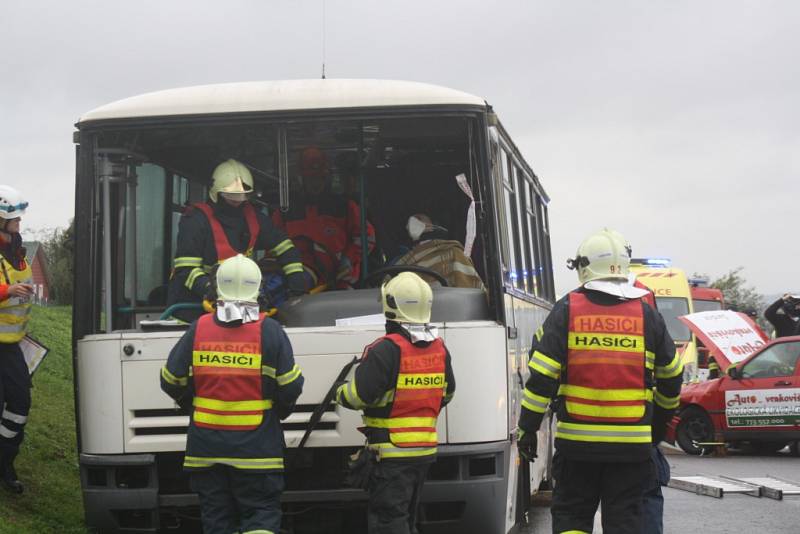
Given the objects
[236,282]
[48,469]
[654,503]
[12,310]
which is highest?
[236,282]

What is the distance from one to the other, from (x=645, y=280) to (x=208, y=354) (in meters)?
22.6

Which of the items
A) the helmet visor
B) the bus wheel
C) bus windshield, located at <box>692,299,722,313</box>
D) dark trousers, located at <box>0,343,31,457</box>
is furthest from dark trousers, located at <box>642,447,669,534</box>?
bus windshield, located at <box>692,299,722,313</box>

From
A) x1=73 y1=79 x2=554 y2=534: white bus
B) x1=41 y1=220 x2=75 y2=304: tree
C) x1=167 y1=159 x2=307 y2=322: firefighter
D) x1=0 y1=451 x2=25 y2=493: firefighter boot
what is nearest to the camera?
x1=73 y1=79 x2=554 y2=534: white bus

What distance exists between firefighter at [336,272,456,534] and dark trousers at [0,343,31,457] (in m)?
2.88

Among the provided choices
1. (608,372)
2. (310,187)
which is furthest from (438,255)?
(608,372)

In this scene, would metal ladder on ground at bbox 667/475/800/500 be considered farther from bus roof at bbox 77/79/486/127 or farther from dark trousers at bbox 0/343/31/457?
dark trousers at bbox 0/343/31/457

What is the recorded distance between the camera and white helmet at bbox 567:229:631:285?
23.1ft

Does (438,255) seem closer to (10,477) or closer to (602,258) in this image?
(602,258)

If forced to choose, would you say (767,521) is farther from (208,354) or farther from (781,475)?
(208,354)

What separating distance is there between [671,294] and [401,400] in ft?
72.0

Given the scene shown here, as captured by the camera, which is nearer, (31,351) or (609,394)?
(609,394)

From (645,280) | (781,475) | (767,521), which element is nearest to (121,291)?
(767,521)

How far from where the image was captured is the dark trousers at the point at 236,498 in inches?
275

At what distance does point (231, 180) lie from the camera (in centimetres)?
813
